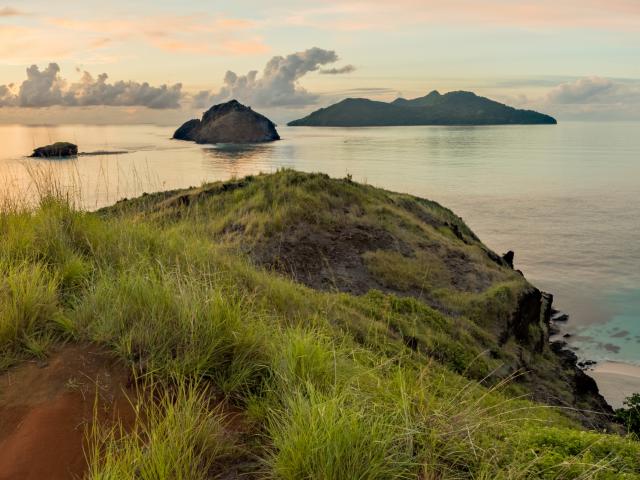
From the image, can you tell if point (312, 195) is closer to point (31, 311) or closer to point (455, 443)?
point (31, 311)

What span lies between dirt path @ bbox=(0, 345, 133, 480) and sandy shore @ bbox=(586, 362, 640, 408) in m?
22.2

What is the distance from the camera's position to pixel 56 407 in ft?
16.9

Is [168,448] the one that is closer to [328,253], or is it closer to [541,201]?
[328,253]

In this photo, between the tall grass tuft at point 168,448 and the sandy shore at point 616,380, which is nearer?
the tall grass tuft at point 168,448

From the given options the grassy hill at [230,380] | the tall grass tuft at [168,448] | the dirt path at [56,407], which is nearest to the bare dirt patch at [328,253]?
the grassy hill at [230,380]

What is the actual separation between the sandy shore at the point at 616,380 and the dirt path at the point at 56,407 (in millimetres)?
22242

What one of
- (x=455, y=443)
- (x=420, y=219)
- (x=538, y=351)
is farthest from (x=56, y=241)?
(x=420, y=219)

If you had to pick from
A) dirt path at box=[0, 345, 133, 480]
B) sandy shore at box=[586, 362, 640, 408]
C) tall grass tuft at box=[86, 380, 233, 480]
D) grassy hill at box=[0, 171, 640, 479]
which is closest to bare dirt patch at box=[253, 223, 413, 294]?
grassy hill at box=[0, 171, 640, 479]

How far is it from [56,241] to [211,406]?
4.41 meters

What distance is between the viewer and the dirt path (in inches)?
181

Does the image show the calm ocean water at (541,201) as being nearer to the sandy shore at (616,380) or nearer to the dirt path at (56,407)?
the sandy shore at (616,380)

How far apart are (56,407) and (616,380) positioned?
2672 centimetres

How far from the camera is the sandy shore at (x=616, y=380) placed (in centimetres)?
2322

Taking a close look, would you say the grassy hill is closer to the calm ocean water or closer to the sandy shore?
the calm ocean water
